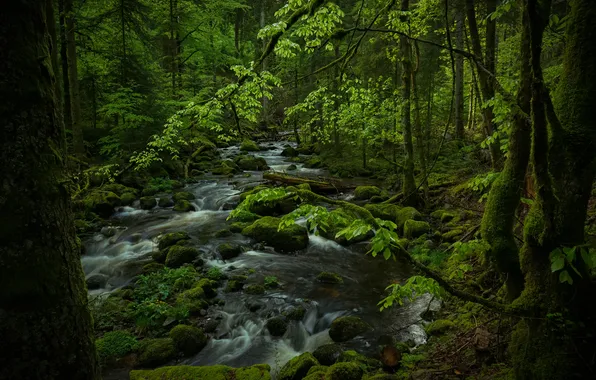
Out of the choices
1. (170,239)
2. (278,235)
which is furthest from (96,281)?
(278,235)

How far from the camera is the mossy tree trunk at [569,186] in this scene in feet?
7.69

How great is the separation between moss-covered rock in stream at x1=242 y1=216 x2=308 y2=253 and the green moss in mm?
4957

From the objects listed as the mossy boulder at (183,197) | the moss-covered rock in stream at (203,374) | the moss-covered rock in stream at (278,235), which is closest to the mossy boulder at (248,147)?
the mossy boulder at (183,197)

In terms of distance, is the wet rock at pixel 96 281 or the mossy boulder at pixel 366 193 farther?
Answer: the mossy boulder at pixel 366 193

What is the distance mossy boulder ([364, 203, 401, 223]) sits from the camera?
35.1 ft

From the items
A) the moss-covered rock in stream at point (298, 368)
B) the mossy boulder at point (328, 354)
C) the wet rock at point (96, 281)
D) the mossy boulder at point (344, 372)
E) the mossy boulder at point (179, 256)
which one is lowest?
the mossy boulder at point (328, 354)

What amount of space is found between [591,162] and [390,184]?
44.6 feet

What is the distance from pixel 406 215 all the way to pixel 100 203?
1078cm

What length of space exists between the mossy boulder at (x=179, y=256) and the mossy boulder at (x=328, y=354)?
4815 millimetres

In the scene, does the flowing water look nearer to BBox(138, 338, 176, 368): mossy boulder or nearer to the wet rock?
the wet rock

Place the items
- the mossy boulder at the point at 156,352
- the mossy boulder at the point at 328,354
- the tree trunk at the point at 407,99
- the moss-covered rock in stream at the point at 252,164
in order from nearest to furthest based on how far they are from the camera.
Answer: the mossy boulder at the point at 328,354 < the mossy boulder at the point at 156,352 < the tree trunk at the point at 407,99 < the moss-covered rock in stream at the point at 252,164

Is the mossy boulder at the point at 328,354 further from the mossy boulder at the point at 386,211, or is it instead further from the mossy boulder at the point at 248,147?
the mossy boulder at the point at 248,147

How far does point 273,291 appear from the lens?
7.89 meters

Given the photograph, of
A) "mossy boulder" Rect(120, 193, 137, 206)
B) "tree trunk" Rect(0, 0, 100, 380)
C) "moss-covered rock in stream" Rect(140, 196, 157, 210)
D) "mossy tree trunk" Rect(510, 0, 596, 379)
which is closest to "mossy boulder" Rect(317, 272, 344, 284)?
"mossy tree trunk" Rect(510, 0, 596, 379)
